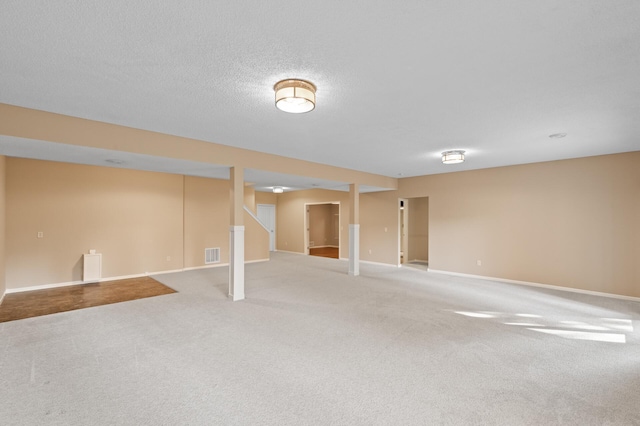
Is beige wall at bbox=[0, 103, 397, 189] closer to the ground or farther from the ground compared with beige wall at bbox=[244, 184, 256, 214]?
farther from the ground

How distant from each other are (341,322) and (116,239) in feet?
18.3

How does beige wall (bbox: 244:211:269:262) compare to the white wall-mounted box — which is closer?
the white wall-mounted box

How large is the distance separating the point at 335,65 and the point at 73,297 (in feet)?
19.3

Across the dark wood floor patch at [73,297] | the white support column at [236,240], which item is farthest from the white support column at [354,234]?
the dark wood floor patch at [73,297]

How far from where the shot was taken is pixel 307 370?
277 centimetres

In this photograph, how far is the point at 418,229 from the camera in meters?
10.3

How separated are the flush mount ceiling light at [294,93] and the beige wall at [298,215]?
7887mm

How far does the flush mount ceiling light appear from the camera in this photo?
2.69m

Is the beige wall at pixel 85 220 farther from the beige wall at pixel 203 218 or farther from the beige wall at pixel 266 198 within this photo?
the beige wall at pixel 266 198

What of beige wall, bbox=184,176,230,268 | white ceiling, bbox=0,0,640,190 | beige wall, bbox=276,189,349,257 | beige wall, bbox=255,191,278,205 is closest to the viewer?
white ceiling, bbox=0,0,640,190

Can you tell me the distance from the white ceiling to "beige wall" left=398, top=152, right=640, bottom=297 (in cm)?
161

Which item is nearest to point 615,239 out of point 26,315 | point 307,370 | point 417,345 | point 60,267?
point 417,345

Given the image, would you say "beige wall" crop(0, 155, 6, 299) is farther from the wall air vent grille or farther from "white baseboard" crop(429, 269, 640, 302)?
"white baseboard" crop(429, 269, 640, 302)

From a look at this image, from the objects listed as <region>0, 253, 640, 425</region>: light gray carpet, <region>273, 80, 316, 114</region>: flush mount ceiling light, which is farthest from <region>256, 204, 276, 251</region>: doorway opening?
<region>273, 80, 316, 114</region>: flush mount ceiling light
